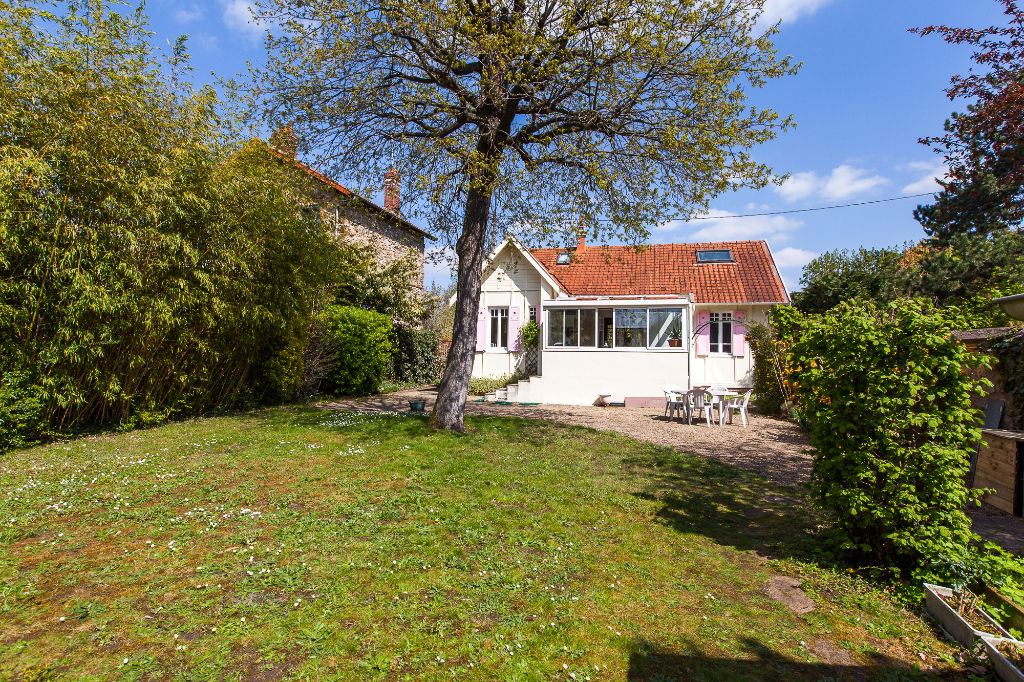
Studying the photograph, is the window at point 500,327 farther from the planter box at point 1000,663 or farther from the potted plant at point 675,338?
the planter box at point 1000,663

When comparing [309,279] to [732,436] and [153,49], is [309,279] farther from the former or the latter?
[732,436]

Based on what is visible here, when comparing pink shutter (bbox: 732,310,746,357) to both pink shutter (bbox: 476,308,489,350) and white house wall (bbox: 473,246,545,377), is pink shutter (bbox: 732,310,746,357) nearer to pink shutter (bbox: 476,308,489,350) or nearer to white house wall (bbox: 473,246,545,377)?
white house wall (bbox: 473,246,545,377)

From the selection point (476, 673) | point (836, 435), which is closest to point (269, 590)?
point (476, 673)

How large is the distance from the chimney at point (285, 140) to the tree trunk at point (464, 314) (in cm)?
348

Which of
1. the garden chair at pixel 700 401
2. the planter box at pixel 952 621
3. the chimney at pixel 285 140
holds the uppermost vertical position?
the chimney at pixel 285 140

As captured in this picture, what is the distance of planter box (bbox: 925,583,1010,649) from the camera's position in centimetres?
278

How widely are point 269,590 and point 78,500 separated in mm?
3129

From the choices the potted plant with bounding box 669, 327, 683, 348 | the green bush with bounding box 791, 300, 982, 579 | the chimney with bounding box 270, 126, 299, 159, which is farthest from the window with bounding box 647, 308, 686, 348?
the green bush with bounding box 791, 300, 982, 579

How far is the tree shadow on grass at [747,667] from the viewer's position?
2.56 m

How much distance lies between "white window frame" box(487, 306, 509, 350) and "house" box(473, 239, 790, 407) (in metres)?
0.04

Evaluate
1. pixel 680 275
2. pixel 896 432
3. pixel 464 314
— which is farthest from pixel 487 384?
pixel 896 432

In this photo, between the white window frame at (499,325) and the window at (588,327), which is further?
the white window frame at (499,325)

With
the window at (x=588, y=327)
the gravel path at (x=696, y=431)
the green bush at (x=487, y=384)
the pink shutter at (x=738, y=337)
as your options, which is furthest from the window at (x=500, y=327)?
the pink shutter at (x=738, y=337)

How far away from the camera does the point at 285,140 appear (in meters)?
9.41
